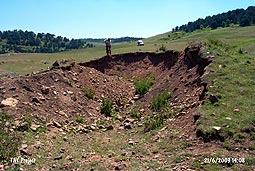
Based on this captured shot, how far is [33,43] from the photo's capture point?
4582 inches

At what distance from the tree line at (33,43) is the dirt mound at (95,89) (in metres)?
89.6

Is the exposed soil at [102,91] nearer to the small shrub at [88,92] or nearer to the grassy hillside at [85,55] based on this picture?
the small shrub at [88,92]

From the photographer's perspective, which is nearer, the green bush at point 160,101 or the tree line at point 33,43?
the green bush at point 160,101

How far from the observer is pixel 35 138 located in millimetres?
9289

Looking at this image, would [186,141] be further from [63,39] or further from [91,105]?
[63,39]

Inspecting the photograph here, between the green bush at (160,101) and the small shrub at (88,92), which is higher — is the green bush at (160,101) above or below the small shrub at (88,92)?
below

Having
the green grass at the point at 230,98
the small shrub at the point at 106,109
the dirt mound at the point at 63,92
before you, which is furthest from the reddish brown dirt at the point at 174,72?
the dirt mound at the point at 63,92

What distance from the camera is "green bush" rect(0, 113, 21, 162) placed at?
26.1 ft

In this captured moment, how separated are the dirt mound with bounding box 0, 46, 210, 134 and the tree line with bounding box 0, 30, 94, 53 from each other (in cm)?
8959

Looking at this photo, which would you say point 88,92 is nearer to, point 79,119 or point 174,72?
point 79,119

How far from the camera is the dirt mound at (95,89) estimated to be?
1118 centimetres

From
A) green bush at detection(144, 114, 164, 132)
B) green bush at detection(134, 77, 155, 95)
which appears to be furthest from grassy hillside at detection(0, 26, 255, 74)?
green bush at detection(144, 114, 164, 132)

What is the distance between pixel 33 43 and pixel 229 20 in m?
60.6

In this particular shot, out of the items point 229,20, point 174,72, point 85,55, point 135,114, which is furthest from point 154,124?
point 229,20
